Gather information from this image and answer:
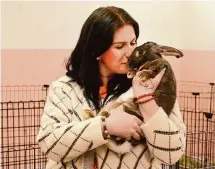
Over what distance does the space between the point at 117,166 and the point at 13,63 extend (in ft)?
5.75

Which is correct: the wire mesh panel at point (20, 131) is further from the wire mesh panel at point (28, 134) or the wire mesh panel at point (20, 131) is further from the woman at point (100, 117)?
the woman at point (100, 117)

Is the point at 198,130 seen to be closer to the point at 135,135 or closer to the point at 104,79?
the point at 104,79

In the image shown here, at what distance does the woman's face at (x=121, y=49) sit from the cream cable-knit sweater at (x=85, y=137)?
121 mm

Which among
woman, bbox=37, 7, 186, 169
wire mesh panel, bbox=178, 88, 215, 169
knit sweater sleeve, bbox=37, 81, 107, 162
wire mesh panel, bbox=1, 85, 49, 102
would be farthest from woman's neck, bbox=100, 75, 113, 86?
wire mesh panel, bbox=1, 85, 49, 102

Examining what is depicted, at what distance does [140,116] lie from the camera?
938mm

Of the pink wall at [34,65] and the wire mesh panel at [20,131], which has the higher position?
the pink wall at [34,65]

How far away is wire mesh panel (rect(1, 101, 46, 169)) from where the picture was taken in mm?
2559

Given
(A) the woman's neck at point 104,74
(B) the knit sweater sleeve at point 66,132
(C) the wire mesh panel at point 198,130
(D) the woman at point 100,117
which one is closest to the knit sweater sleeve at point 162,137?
(D) the woman at point 100,117

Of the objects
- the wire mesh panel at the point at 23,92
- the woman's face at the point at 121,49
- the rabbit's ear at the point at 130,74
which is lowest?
the wire mesh panel at the point at 23,92

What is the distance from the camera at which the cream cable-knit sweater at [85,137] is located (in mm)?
896

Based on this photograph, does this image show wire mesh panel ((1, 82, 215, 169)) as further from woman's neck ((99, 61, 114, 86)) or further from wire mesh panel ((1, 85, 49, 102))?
woman's neck ((99, 61, 114, 86))

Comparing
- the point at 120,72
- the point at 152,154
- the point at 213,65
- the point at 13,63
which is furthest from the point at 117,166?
the point at 213,65

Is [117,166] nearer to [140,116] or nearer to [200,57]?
[140,116]

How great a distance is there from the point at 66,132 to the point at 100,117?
0.29 ft
